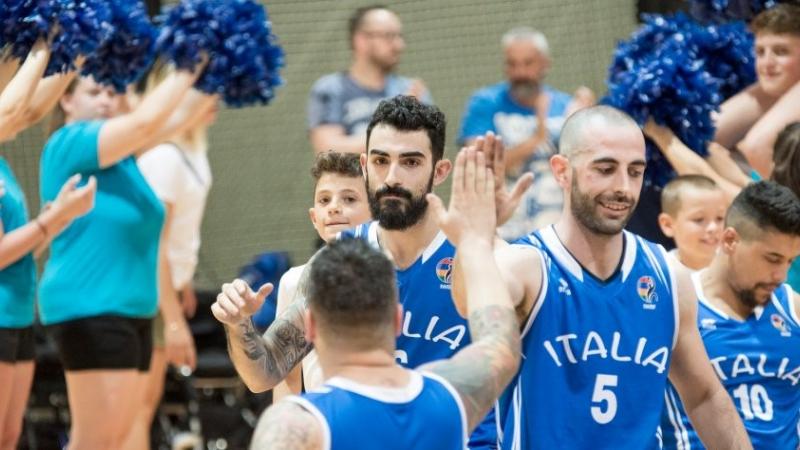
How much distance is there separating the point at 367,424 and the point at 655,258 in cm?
160

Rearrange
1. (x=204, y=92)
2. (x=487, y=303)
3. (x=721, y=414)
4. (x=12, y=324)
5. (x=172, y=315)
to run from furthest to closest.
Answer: (x=172, y=315)
(x=204, y=92)
(x=12, y=324)
(x=721, y=414)
(x=487, y=303)

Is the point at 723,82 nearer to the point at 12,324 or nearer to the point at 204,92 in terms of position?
the point at 204,92

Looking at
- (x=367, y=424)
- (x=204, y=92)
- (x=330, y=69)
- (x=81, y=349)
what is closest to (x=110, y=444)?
(x=81, y=349)

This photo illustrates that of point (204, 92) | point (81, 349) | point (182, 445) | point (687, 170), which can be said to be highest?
point (204, 92)

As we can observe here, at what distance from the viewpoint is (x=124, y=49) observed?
6277 mm

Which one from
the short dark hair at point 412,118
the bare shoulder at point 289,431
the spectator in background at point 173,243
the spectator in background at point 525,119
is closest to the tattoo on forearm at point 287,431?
the bare shoulder at point 289,431

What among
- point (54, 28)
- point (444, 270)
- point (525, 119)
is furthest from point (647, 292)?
point (525, 119)

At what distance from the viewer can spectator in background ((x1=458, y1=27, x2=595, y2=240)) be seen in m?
8.24

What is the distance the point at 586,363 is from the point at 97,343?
290 centimetres

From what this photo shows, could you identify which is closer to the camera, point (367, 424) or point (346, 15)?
point (367, 424)

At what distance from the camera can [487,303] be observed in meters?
3.49

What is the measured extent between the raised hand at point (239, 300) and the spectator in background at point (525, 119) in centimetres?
447

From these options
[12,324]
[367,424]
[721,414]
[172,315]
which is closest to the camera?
[367,424]

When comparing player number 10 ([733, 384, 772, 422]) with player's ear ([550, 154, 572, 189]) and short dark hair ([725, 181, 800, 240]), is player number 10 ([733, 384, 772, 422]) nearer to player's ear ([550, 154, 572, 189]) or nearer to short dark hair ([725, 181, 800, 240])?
short dark hair ([725, 181, 800, 240])
